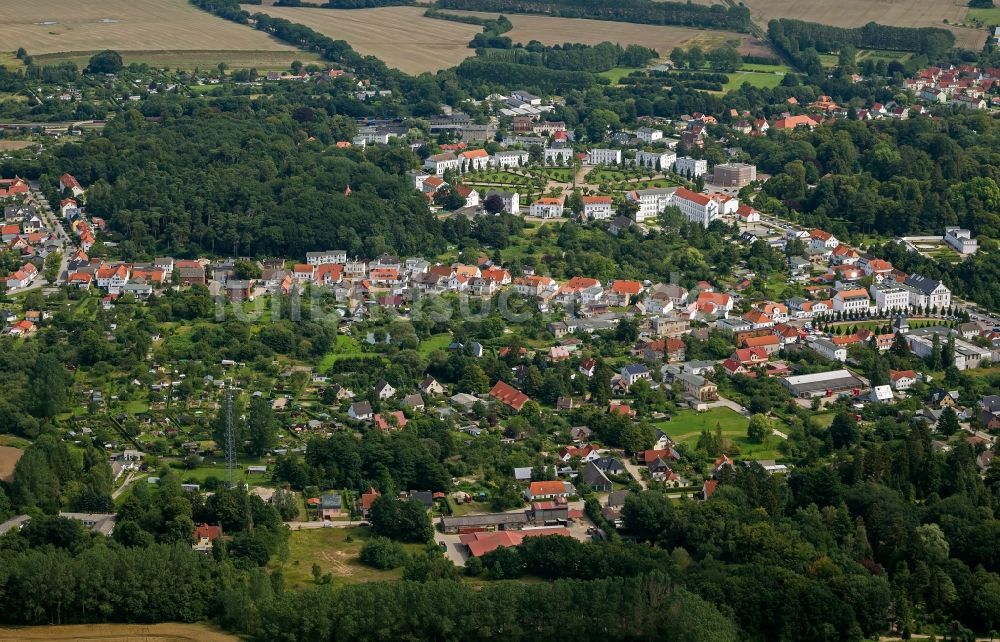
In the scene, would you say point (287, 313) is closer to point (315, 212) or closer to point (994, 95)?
point (315, 212)

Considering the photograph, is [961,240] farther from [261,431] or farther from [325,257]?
[261,431]

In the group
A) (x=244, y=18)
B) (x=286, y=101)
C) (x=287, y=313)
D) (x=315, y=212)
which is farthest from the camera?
(x=244, y=18)

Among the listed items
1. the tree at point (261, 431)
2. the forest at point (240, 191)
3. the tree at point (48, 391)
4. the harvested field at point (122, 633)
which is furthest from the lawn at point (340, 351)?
the harvested field at point (122, 633)

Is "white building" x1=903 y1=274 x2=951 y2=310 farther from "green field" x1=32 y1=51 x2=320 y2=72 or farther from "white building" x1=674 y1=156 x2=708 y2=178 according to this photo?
"green field" x1=32 y1=51 x2=320 y2=72

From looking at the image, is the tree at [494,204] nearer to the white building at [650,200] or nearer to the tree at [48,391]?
the white building at [650,200]

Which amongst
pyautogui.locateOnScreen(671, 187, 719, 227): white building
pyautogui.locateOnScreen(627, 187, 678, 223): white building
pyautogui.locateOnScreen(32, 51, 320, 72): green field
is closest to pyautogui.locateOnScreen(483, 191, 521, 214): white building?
pyautogui.locateOnScreen(627, 187, 678, 223): white building

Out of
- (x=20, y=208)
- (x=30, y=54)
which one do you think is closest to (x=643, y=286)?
(x=20, y=208)

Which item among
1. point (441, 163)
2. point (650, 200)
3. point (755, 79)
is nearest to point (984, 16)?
point (755, 79)
